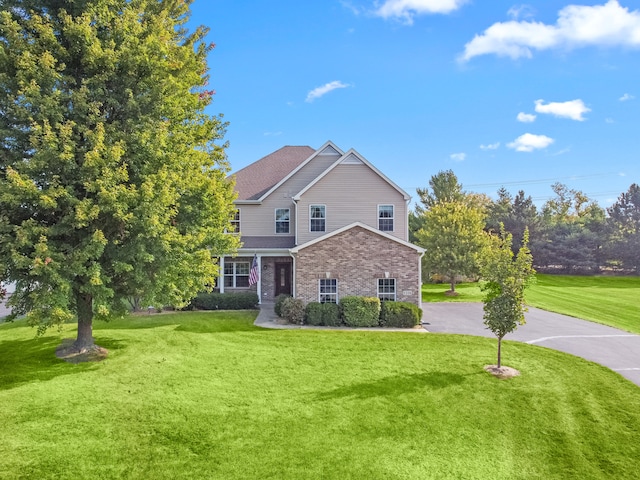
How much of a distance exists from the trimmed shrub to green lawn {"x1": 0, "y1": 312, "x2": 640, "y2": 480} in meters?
4.67

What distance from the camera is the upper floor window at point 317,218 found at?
24.3m

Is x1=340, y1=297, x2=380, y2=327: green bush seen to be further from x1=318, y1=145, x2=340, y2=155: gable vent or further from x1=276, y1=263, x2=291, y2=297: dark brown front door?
x1=318, y1=145, x2=340, y2=155: gable vent

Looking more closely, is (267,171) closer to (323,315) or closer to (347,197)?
(347,197)

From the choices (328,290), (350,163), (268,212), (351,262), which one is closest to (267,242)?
(268,212)

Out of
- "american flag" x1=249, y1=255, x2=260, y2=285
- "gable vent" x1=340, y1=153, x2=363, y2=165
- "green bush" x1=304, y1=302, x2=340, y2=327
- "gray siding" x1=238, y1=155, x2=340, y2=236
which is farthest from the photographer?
"gray siding" x1=238, y1=155, x2=340, y2=236

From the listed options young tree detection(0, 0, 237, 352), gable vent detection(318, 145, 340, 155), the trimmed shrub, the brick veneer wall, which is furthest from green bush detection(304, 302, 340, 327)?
gable vent detection(318, 145, 340, 155)

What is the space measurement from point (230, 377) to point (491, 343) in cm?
1032

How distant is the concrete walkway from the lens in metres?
14.2

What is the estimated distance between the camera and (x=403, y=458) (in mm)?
7984

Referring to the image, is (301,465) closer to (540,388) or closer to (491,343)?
(540,388)

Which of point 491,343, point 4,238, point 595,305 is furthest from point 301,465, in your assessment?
point 595,305

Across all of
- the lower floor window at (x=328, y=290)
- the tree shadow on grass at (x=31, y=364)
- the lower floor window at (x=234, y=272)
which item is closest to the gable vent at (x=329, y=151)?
the lower floor window at (x=234, y=272)

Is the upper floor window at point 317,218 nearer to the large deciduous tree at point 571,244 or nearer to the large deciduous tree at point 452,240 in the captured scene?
the large deciduous tree at point 452,240

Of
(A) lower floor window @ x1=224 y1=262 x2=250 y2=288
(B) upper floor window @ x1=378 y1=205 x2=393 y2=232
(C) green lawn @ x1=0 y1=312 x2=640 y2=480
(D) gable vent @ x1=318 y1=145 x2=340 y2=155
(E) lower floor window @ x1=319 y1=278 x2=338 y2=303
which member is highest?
(D) gable vent @ x1=318 y1=145 x2=340 y2=155
